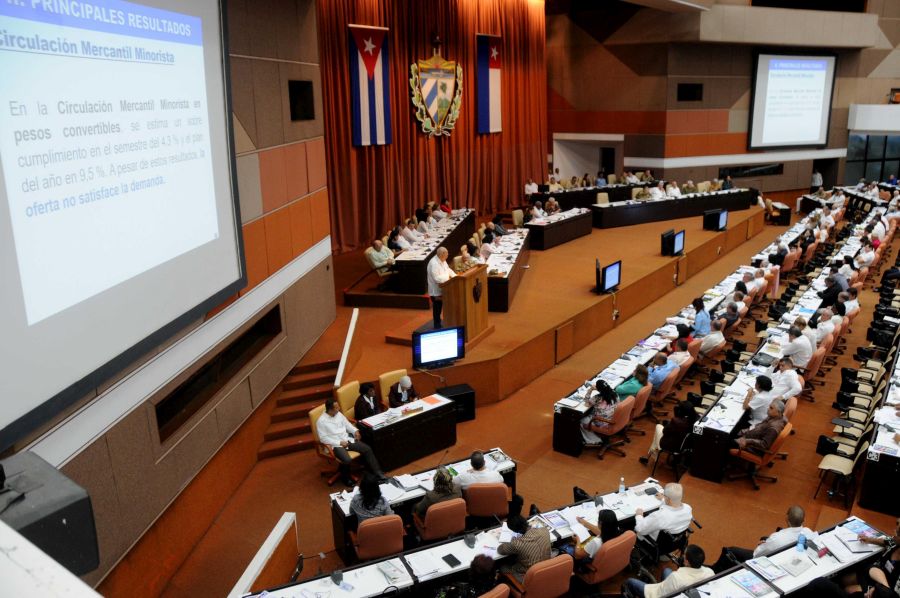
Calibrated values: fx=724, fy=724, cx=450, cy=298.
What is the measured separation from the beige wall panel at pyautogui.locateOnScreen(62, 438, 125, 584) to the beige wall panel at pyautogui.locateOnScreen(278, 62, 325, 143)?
5124mm

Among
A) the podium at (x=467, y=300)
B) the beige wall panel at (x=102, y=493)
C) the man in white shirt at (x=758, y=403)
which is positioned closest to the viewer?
the beige wall panel at (x=102, y=493)

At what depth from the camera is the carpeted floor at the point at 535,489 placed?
274 inches

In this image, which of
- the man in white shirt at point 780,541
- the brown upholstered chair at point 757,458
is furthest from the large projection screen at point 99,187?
the brown upholstered chair at point 757,458

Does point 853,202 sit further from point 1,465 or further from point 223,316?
point 1,465

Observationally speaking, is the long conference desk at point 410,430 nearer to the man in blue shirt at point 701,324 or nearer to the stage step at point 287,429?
the stage step at point 287,429

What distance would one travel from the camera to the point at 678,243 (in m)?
16.1

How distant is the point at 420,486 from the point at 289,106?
212 inches

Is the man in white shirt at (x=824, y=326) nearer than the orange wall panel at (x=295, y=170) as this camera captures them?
No

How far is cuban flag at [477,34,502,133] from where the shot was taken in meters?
20.3

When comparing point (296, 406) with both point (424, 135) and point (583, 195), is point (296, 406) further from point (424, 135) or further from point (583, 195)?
point (583, 195)

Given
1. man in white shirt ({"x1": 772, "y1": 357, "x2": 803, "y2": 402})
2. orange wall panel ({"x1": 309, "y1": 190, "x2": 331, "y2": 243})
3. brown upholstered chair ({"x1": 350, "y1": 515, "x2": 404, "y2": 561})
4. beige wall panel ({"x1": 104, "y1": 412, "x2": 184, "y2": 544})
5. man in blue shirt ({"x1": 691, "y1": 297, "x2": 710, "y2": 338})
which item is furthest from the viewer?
man in blue shirt ({"x1": 691, "y1": 297, "x2": 710, "y2": 338})

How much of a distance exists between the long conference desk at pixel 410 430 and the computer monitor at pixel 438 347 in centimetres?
73

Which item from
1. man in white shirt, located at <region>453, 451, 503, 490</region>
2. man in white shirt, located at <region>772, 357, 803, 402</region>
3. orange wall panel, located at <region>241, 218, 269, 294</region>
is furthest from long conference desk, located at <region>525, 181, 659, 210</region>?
man in white shirt, located at <region>453, 451, 503, 490</region>

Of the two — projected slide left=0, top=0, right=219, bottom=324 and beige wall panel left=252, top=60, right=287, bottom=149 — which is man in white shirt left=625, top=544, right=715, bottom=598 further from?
beige wall panel left=252, top=60, right=287, bottom=149
